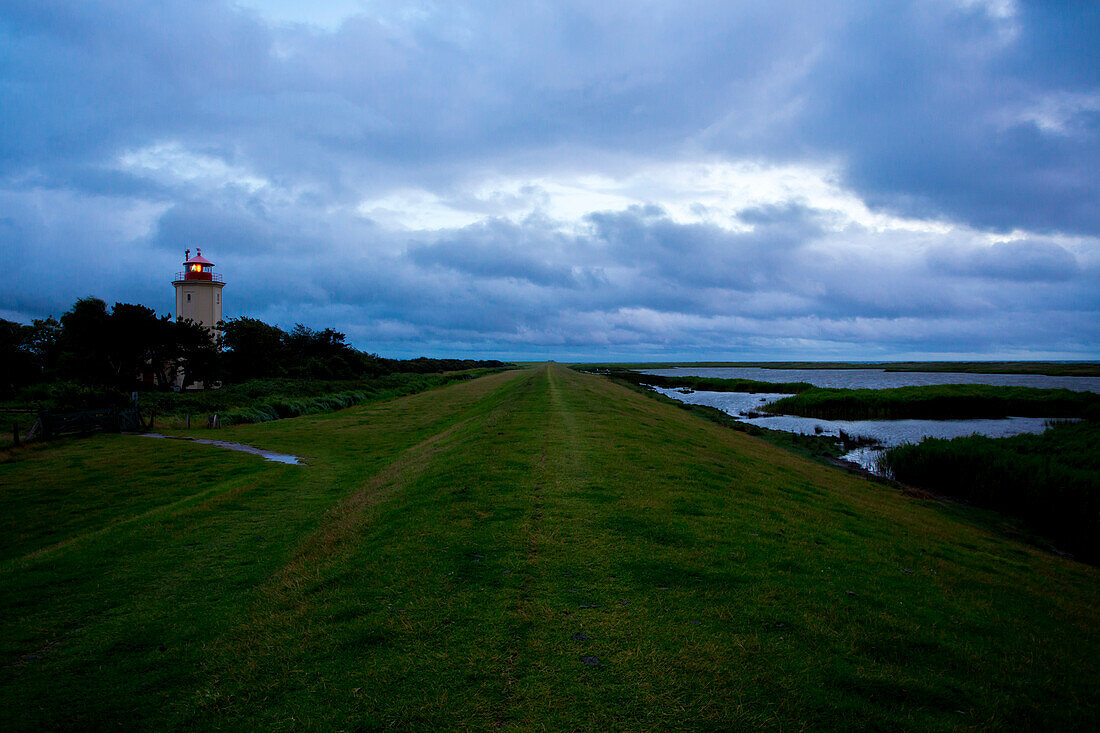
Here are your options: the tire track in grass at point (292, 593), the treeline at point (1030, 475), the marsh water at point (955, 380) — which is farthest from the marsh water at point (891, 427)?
the tire track in grass at point (292, 593)

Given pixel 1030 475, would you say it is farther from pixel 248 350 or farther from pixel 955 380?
pixel 955 380

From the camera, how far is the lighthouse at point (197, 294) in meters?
50.3

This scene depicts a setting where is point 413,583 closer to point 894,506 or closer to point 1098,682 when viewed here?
point 1098,682

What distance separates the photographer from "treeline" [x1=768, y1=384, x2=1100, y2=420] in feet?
153

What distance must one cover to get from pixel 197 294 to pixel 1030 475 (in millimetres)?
62555

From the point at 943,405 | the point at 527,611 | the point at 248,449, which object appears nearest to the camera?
the point at 527,611

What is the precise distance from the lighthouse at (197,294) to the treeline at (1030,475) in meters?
58.0

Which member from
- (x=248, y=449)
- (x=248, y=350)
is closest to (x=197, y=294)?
(x=248, y=350)

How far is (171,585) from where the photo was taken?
7750 millimetres

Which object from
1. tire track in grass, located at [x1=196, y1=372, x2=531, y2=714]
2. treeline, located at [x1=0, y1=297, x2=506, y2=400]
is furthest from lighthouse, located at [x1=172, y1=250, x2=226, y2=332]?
tire track in grass, located at [x1=196, y1=372, x2=531, y2=714]

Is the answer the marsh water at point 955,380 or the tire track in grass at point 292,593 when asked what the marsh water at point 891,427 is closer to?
the marsh water at point 955,380

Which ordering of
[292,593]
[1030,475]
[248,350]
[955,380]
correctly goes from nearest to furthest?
[292,593] → [1030,475] → [248,350] → [955,380]

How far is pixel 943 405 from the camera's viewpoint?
4856 cm

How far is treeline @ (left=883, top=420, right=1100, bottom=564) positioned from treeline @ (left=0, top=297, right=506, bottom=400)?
39.8 m
